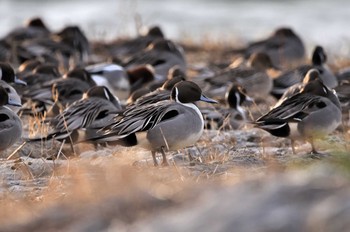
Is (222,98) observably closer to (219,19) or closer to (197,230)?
(197,230)

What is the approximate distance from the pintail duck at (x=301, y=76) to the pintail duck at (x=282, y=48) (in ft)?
11.1

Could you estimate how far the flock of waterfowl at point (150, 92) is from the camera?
28.7ft

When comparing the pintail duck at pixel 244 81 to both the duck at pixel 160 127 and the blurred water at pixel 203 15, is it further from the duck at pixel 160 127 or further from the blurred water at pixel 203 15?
the blurred water at pixel 203 15

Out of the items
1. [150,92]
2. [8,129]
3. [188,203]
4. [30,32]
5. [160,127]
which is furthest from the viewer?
[30,32]

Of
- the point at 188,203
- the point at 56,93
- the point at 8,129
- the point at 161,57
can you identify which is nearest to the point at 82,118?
the point at 8,129

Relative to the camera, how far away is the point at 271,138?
34.0 feet

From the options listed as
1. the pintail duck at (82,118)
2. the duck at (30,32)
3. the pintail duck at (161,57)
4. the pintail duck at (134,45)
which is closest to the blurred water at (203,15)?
the duck at (30,32)

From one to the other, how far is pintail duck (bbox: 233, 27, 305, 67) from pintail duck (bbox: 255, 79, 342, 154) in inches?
317

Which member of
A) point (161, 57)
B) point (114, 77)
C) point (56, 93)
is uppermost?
point (56, 93)

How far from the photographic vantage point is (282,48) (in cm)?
1783

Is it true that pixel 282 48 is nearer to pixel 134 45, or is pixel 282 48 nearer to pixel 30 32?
pixel 134 45

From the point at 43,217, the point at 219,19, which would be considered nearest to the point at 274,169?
the point at 43,217

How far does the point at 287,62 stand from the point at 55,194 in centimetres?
1111

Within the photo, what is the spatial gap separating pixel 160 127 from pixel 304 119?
142cm
